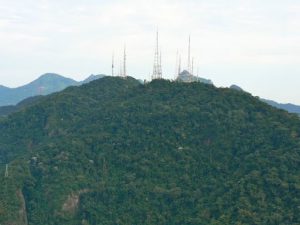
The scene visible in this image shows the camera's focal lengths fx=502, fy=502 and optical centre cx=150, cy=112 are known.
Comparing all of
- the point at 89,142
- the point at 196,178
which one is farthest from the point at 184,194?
the point at 89,142

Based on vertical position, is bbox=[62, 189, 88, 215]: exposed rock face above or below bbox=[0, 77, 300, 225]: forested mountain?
below

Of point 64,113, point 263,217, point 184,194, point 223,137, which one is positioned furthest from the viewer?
point 64,113

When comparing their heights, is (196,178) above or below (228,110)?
below

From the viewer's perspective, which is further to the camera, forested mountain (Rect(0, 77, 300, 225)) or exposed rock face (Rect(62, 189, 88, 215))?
exposed rock face (Rect(62, 189, 88, 215))

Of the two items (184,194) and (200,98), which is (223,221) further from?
(200,98)

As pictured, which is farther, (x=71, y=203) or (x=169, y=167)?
(x=169, y=167)

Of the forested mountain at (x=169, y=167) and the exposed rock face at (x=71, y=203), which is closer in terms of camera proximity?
the forested mountain at (x=169, y=167)

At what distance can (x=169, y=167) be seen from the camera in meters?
71.7

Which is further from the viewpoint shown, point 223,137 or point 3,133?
point 3,133

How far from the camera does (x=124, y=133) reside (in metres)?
79.1

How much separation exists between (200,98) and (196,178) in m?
16.9

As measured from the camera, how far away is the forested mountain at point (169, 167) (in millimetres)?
62000

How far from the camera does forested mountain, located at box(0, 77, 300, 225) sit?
62.0 meters

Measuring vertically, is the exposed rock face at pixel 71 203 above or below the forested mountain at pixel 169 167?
below
